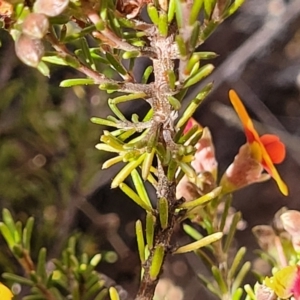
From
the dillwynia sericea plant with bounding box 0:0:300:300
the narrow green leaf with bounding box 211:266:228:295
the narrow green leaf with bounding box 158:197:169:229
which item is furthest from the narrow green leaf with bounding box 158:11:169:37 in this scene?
the narrow green leaf with bounding box 211:266:228:295

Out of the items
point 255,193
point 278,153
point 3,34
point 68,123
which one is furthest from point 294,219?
point 255,193

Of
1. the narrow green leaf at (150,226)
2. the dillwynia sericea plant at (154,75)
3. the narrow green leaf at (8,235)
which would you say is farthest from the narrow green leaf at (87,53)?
the narrow green leaf at (8,235)

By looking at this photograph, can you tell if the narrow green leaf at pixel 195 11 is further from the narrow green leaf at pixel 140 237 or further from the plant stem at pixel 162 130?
the narrow green leaf at pixel 140 237

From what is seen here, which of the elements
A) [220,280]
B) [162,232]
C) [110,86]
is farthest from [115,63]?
[220,280]

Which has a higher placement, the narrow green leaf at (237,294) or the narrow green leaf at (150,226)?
the narrow green leaf at (150,226)

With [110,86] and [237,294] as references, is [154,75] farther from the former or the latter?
[237,294]

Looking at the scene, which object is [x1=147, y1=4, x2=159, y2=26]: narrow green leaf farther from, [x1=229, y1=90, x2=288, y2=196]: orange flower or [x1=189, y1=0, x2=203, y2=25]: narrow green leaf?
[x1=229, y1=90, x2=288, y2=196]: orange flower
